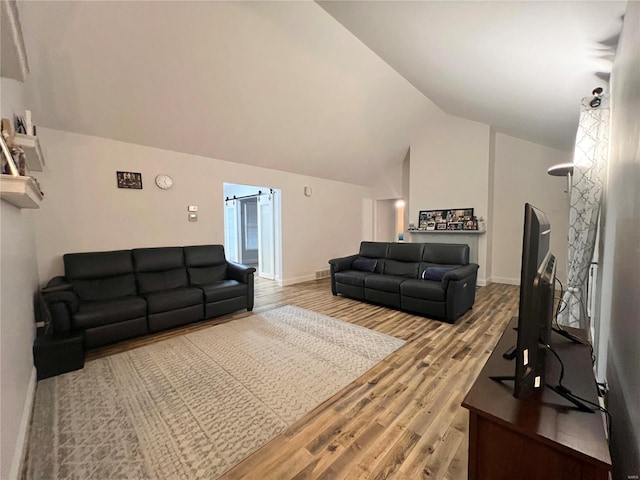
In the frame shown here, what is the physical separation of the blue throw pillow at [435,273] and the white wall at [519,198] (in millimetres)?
→ 2607

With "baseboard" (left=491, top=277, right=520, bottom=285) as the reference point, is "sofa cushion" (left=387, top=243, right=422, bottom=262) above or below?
above

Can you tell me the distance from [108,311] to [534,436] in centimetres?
343

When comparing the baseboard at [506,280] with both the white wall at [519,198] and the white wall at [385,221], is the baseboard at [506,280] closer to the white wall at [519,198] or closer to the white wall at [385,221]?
the white wall at [519,198]

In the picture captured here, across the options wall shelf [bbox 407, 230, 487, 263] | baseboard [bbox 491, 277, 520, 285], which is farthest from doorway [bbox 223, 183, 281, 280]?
baseboard [bbox 491, 277, 520, 285]

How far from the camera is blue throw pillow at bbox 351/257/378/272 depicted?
4667 mm

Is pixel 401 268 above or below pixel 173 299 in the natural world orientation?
above

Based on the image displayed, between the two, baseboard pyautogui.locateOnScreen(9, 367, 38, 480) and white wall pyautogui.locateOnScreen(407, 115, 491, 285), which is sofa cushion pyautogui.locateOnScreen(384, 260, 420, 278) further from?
baseboard pyautogui.locateOnScreen(9, 367, 38, 480)

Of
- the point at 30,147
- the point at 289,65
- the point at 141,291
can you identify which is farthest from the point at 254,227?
the point at 30,147

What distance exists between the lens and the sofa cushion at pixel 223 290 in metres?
3.46

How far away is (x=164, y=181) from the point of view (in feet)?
13.0

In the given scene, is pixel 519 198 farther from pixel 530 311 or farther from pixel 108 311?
pixel 108 311

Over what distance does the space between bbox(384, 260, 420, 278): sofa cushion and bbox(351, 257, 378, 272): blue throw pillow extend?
0.21 meters

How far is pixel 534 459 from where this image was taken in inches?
34.6

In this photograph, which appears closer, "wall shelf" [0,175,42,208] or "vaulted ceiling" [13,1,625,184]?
"wall shelf" [0,175,42,208]
